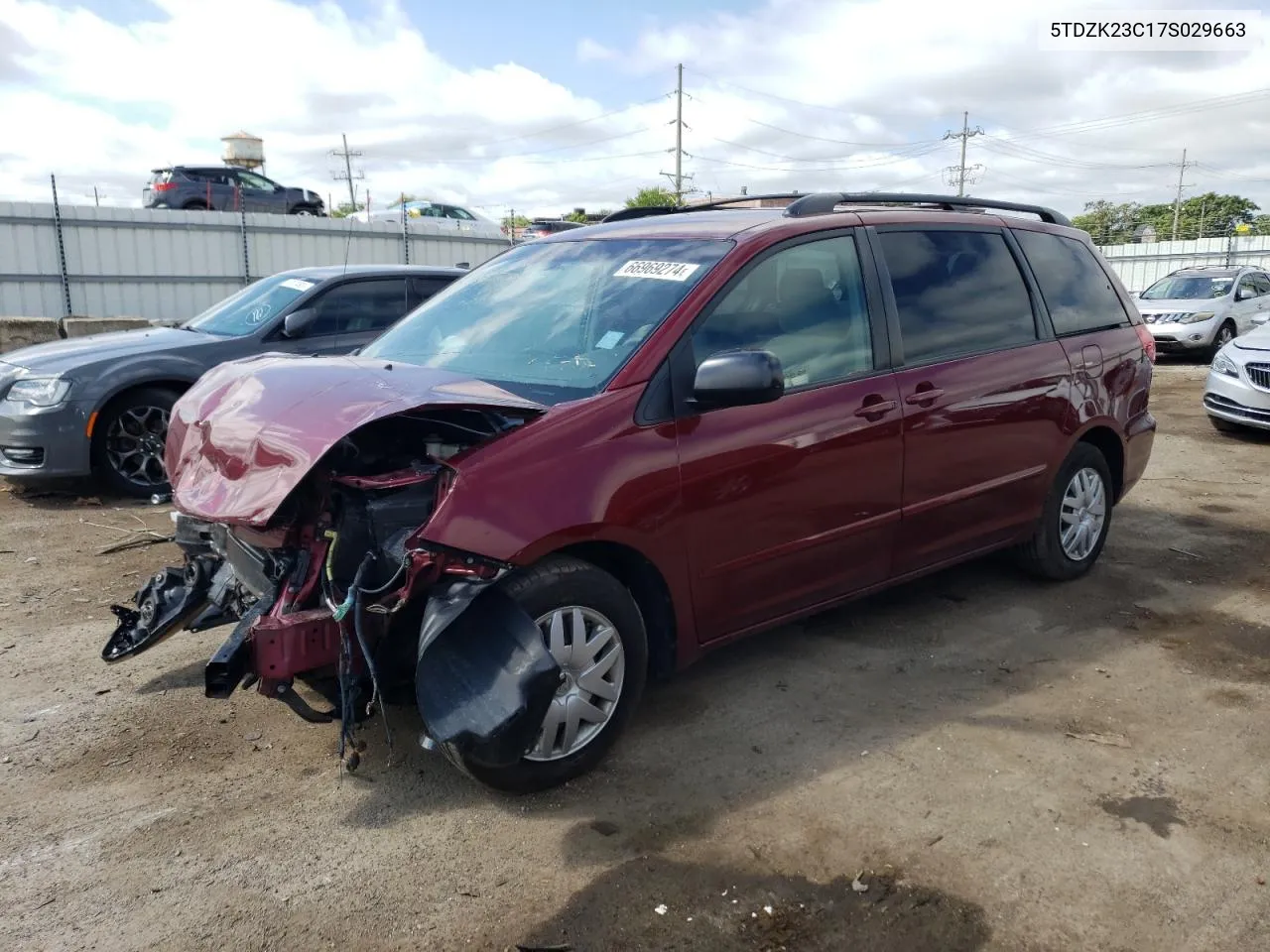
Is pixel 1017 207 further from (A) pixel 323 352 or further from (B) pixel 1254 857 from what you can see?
(A) pixel 323 352

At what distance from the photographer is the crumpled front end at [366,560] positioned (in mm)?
2826

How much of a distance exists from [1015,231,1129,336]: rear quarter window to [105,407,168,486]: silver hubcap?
18.5 ft

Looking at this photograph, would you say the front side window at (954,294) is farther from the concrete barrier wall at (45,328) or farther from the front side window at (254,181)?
the front side window at (254,181)

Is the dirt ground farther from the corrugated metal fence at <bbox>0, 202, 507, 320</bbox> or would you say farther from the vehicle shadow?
the corrugated metal fence at <bbox>0, 202, 507, 320</bbox>

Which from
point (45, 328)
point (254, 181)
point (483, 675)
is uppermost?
point (254, 181)

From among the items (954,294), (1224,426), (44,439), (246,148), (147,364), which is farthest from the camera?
(246,148)

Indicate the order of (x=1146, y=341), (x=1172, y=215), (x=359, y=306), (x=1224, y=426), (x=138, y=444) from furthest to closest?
(x=1172, y=215) < (x=1224, y=426) < (x=359, y=306) < (x=138, y=444) < (x=1146, y=341)

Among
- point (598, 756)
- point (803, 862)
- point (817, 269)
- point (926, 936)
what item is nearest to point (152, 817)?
point (598, 756)

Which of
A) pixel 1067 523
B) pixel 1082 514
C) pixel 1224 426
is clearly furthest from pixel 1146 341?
pixel 1224 426

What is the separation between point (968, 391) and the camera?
426 cm

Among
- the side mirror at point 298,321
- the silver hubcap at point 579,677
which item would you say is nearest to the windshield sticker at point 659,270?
the silver hubcap at point 579,677

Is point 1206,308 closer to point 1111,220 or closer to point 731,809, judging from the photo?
point 731,809

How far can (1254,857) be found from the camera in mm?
2809

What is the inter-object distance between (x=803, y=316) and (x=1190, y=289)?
1692cm
